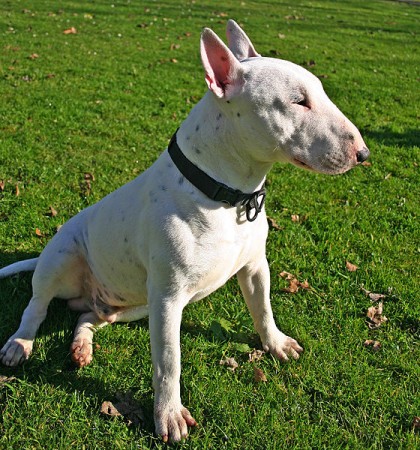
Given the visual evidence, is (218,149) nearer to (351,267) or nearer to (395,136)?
(351,267)

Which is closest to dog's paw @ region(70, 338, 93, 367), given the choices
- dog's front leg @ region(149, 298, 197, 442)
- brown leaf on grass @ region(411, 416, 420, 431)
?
dog's front leg @ region(149, 298, 197, 442)

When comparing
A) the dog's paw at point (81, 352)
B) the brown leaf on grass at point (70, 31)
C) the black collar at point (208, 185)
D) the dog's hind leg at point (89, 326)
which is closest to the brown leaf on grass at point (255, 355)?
the dog's hind leg at point (89, 326)

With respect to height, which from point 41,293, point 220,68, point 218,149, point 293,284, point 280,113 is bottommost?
point 293,284

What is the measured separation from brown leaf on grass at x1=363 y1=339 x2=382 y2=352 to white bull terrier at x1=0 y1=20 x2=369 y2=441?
0.75m

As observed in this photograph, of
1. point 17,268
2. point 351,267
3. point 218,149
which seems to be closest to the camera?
point 218,149

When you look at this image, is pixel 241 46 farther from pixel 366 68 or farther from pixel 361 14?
pixel 361 14

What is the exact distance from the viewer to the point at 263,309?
10.2 ft

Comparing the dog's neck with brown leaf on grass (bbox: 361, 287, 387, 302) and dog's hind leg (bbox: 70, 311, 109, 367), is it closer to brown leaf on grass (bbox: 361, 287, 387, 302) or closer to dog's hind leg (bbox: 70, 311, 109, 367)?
dog's hind leg (bbox: 70, 311, 109, 367)

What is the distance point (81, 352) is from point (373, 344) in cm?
186

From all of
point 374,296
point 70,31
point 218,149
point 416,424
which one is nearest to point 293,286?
point 374,296

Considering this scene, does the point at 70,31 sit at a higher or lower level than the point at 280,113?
lower

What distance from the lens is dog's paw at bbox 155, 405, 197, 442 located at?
8.46 feet

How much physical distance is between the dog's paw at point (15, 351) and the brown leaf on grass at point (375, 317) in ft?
7.36

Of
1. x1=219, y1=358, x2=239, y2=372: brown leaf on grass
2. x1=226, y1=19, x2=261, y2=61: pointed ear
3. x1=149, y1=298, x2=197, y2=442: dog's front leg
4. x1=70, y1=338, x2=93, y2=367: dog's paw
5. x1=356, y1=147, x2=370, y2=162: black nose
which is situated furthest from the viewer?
x1=219, y1=358, x2=239, y2=372: brown leaf on grass
